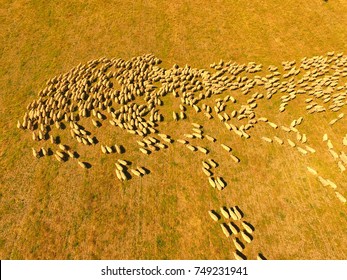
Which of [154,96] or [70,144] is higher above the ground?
[154,96]

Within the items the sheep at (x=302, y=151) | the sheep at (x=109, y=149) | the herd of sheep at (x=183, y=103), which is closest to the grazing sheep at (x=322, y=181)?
the herd of sheep at (x=183, y=103)

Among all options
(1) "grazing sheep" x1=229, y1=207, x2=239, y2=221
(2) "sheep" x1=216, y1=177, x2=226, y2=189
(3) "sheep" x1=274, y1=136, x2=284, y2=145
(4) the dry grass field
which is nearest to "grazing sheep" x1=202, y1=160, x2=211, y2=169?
(4) the dry grass field

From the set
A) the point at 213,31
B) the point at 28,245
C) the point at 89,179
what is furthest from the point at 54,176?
the point at 213,31

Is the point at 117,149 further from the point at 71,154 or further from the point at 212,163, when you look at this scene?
the point at 212,163

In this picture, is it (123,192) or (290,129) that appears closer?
(123,192)

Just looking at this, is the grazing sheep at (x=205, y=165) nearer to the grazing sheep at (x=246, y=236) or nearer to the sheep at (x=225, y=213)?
the sheep at (x=225, y=213)

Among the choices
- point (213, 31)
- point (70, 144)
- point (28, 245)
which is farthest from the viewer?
point (213, 31)

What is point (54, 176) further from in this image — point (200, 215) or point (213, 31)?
point (213, 31)
